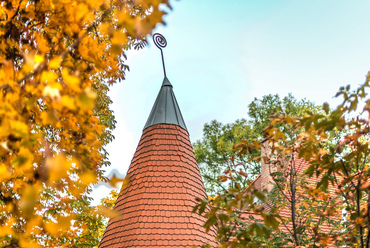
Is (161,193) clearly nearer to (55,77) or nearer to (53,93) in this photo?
(55,77)

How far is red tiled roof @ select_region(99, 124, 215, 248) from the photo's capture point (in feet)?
17.9

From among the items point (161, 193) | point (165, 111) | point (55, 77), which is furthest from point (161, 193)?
point (55, 77)

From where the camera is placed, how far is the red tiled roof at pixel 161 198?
5.46 metres

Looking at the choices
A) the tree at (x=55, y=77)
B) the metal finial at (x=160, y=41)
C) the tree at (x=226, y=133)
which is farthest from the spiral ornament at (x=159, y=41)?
the tree at (x=226, y=133)

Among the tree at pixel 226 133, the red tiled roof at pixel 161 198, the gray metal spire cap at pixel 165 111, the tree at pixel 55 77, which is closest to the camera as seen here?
the tree at pixel 55 77

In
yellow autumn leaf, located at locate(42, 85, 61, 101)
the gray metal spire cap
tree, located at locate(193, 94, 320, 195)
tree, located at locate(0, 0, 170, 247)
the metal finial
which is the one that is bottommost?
yellow autumn leaf, located at locate(42, 85, 61, 101)

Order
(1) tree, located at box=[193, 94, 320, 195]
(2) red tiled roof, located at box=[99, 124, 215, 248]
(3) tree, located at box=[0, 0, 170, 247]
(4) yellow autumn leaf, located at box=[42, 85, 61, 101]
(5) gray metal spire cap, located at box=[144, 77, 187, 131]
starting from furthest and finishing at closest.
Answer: (1) tree, located at box=[193, 94, 320, 195] → (5) gray metal spire cap, located at box=[144, 77, 187, 131] → (2) red tiled roof, located at box=[99, 124, 215, 248] → (3) tree, located at box=[0, 0, 170, 247] → (4) yellow autumn leaf, located at box=[42, 85, 61, 101]

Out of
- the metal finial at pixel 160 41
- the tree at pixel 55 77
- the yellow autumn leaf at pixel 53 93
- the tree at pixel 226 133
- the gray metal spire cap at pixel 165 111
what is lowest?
the yellow autumn leaf at pixel 53 93

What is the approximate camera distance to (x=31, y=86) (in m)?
1.93

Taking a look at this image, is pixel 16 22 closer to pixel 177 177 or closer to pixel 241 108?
pixel 177 177

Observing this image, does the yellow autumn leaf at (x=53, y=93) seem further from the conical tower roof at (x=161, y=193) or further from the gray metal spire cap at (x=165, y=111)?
the gray metal spire cap at (x=165, y=111)

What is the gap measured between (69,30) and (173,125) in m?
4.38

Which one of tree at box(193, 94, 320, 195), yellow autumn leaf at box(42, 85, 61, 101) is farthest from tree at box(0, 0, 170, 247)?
tree at box(193, 94, 320, 195)

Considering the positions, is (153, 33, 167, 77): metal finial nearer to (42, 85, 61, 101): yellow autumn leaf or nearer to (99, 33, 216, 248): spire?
(99, 33, 216, 248): spire
